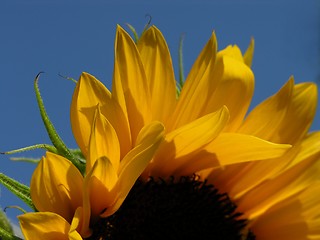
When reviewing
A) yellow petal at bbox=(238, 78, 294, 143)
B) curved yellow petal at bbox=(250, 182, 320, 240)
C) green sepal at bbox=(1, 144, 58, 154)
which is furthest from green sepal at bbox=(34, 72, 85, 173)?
curved yellow petal at bbox=(250, 182, 320, 240)

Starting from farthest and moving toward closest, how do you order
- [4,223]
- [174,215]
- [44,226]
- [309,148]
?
[309,148] → [174,215] → [4,223] → [44,226]

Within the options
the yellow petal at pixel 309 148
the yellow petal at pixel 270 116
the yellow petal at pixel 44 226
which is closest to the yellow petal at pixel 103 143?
the yellow petal at pixel 44 226

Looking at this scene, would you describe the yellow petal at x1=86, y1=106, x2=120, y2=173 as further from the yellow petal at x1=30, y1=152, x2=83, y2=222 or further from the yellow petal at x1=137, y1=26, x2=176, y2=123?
the yellow petal at x1=137, y1=26, x2=176, y2=123

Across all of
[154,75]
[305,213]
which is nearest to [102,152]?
[154,75]

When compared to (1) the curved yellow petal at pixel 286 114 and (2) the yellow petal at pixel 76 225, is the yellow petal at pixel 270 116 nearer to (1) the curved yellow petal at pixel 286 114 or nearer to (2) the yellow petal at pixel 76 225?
(1) the curved yellow petal at pixel 286 114

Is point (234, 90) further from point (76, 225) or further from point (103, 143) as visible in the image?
point (76, 225)

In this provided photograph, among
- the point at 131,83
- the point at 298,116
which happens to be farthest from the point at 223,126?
the point at 298,116
